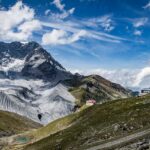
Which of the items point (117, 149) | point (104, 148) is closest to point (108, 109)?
point (104, 148)

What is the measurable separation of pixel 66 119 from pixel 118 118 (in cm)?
7388

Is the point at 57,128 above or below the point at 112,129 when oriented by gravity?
above

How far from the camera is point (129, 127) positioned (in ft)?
322

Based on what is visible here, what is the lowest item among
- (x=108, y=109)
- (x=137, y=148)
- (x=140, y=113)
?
(x=137, y=148)

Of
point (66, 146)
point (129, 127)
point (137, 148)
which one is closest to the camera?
point (137, 148)

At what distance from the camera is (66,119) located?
632ft

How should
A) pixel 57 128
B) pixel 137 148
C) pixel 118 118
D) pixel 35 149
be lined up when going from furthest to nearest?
pixel 57 128, pixel 35 149, pixel 118 118, pixel 137 148

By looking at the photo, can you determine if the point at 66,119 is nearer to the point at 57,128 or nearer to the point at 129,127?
the point at 57,128

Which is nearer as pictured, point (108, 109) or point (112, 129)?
point (112, 129)

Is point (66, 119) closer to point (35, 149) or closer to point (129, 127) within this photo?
point (35, 149)

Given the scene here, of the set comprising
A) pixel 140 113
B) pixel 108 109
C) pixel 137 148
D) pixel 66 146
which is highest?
pixel 108 109

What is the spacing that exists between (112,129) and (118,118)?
18916 mm

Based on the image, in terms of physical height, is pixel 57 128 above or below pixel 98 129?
above

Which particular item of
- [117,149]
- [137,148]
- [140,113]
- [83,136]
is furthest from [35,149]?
[137,148]
